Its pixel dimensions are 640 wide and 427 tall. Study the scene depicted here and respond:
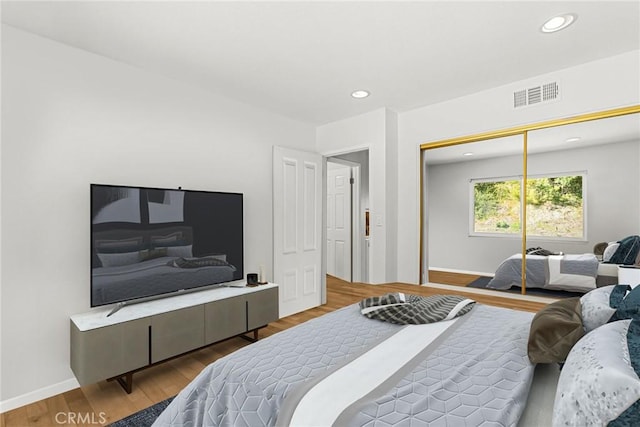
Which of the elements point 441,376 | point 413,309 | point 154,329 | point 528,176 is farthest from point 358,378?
point 528,176

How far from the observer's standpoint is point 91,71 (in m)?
2.35

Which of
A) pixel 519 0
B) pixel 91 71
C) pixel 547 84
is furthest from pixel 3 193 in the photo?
pixel 547 84

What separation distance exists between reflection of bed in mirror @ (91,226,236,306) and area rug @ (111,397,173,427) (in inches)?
30.2

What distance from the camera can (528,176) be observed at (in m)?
2.74

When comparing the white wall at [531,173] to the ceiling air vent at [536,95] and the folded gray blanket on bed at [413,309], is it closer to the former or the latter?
the ceiling air vent at [536,95]

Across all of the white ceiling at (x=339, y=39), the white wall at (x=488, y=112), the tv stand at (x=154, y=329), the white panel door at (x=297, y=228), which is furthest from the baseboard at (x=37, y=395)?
the white wall at (x=488, y=112)

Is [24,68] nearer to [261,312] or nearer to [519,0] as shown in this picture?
[261,312]

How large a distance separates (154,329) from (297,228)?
1912 mm

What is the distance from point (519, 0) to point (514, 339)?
1.77 metres

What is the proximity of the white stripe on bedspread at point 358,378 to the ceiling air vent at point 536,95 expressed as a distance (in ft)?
7.14

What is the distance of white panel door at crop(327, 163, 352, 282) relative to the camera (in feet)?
17.5

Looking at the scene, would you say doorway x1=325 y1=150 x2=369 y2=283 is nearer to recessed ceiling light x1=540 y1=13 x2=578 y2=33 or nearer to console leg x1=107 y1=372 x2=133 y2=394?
recessed ceiling light x1=540 y1=13 x2=578 y2=33

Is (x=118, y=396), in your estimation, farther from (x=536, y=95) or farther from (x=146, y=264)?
(x=536, y=95)

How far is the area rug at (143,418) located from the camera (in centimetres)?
189
